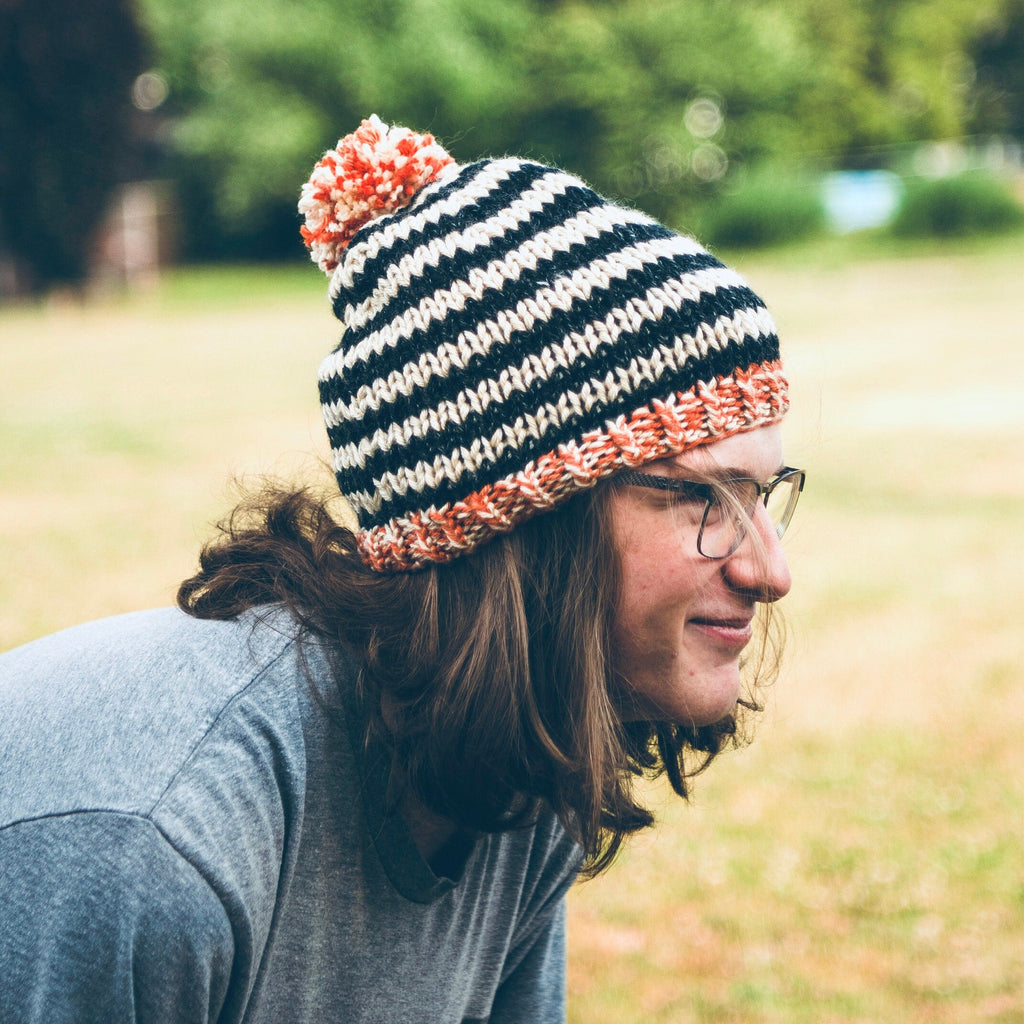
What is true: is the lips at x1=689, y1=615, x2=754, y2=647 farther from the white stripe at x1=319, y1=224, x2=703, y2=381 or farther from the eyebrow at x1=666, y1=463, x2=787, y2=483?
the white stripe at x1=319, y1=224, x2=703, y2=381

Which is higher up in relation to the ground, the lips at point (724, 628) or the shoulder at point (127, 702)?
the lips at point (724, 628)

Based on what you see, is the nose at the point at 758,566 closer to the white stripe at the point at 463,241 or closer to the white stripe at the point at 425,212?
the white stripe at the point at 463,241

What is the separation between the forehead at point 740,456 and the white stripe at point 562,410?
94 millimetres

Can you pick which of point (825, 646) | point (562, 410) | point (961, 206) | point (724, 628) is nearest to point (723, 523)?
point (724, 628)

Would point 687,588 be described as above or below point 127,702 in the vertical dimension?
above

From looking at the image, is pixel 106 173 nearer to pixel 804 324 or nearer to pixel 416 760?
pixel 804 324

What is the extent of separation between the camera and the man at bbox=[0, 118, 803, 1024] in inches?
63.1

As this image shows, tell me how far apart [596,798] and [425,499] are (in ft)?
1.55

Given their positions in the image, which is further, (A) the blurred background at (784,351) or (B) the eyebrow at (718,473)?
(A) the blurred background at (784,351)

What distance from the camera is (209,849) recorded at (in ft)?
4.58

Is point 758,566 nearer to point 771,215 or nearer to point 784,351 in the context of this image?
point 784,351

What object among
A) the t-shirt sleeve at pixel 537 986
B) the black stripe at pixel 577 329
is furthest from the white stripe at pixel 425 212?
the t-shirt sleeve at pixel 537 986

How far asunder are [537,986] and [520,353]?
1.18 meters

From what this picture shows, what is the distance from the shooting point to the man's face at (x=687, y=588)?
1668 mm
